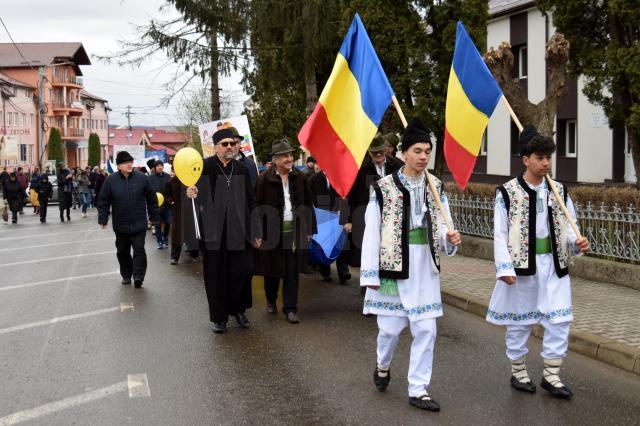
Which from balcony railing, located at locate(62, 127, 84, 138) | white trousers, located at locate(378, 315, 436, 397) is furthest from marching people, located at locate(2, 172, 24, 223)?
balcony railing, located at locate(62, 127, 84, 138)

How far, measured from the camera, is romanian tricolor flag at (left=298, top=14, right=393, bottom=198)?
6664 millimetres

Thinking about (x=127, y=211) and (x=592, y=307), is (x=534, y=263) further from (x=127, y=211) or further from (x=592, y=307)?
(x=127, y=211)

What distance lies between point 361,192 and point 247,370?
3.57 metres

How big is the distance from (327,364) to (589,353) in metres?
2.33

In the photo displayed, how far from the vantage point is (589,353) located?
706cm

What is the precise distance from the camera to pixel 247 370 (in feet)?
21.8

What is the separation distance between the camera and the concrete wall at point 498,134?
3056 cm

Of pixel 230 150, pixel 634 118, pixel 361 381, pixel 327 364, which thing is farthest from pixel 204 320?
pixel 634 118

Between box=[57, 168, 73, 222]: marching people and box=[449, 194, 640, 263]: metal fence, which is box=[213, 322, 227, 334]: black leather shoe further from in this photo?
box=[57, 168, 73, 222]: marching people

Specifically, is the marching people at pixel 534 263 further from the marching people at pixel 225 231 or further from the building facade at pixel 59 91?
the building facade at pixel 59 91

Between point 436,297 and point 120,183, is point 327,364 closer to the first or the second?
point 436,297

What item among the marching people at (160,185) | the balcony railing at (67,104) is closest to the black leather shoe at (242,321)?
the marching people at (160,185)

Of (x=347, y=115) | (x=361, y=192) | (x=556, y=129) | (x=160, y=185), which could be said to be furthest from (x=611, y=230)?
(x=556, y=129)

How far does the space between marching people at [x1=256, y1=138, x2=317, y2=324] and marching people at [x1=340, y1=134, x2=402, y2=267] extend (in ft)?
2.57
